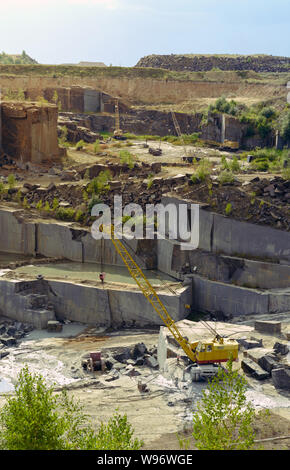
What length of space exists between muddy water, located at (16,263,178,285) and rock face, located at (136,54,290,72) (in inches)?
1844

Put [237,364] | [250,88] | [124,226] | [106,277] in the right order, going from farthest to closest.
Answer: [250,88], [124,226], [106,277], [237,364]

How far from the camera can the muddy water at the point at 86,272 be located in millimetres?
29469

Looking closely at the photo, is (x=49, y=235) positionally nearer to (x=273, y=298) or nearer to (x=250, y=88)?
(x=273, y=298)

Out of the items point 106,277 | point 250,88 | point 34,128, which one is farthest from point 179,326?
point 250,88

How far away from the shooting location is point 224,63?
→ 7462 cm

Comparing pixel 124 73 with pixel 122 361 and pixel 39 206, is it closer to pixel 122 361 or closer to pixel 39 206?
pixel 39 206

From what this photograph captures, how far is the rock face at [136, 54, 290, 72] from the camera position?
242 ft

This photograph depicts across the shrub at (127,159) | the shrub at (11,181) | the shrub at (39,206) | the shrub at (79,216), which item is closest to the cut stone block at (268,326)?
the shrub at (79,216)

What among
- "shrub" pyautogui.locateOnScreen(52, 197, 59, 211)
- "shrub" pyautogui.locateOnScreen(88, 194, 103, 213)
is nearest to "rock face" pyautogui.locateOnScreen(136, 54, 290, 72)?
"shrub" pyautogui.locateOnScreen(52, 197, 59, 211)

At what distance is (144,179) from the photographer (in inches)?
1395

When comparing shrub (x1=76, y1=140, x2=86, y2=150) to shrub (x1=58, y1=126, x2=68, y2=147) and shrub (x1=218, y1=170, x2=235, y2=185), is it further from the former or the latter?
shrub (x1=218, y1=170, x2=235, y2=185)

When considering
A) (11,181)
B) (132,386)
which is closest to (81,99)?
(11,181)

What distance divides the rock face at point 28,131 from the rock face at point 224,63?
35.8m
